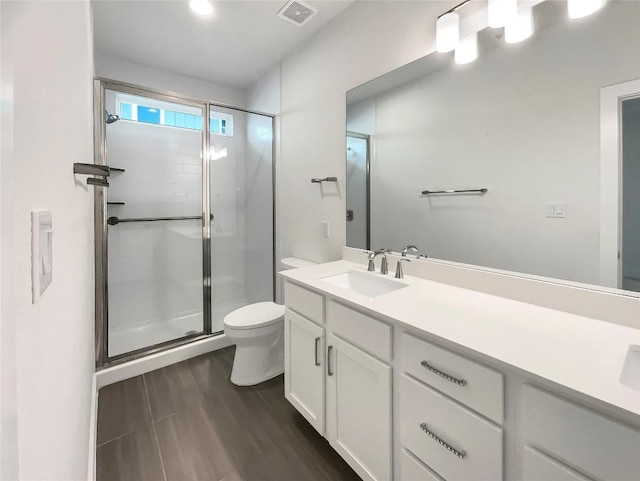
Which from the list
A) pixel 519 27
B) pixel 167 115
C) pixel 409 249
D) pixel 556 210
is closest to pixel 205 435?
pixel 409 249

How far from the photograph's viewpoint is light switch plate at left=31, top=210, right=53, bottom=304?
388 mm

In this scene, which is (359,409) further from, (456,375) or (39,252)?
(39,252)

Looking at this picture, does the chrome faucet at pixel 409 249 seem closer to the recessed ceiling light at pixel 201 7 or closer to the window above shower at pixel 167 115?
the recessed ceiling light at pixel 201 7

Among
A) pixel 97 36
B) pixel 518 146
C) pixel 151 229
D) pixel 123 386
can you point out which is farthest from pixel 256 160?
pixel 518 146

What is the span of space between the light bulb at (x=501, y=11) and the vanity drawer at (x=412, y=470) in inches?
70.4

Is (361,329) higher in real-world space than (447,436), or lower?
higher

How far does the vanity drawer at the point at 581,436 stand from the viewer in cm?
62

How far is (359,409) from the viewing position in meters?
1.25

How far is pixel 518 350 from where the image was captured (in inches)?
32.4

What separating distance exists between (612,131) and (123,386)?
2986 mm

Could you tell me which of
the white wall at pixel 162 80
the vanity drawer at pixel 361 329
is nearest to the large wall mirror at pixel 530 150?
the vanity drawer at pixel 361 329

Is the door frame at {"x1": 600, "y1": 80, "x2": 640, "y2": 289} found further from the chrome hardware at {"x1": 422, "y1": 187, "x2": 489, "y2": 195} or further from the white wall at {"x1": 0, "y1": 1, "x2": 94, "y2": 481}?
the white wall at {"x1": 0, "y1": 1, "x2": 94, "y2": 481}

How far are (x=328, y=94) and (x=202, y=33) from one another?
1093 mm

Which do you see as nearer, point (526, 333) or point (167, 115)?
point (526, 333)
